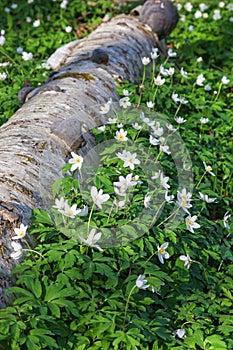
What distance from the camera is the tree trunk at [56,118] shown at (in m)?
2.94

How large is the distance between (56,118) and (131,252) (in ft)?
4.67

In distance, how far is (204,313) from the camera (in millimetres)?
2941

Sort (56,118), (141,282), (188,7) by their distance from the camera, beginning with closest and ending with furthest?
1. (141,282)
2. (56,118)
3. (188,7)

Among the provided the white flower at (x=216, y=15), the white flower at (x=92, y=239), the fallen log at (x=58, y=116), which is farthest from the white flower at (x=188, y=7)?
the white flower at (x=92, y=239)

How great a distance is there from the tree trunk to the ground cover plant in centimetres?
12

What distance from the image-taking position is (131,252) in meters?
2.82

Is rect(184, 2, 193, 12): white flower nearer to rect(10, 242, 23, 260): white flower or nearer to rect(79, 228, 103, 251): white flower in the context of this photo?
rect(79, 228, 103, 251): white flower

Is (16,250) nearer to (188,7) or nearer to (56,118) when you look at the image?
(56,118)

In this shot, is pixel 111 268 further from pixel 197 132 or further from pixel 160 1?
pixel 160 1

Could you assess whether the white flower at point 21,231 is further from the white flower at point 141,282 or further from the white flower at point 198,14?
the white flower at point 198,14

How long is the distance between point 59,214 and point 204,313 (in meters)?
1.00

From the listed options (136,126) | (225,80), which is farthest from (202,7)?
(136,126)

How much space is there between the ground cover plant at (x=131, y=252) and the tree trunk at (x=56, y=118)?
0.12 meters

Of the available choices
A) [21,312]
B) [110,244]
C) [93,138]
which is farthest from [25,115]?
[21,312]
